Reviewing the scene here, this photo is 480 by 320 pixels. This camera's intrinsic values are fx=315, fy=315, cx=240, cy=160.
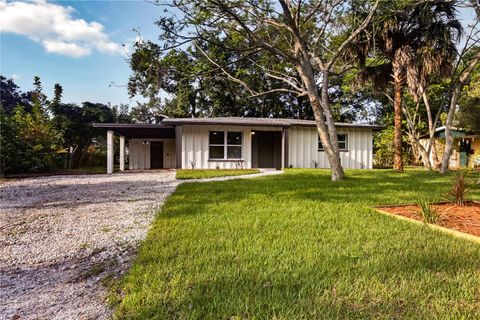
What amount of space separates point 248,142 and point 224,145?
4.23ft

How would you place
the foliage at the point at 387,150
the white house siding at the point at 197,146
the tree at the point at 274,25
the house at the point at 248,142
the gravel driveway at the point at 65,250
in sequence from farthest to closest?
1. the foliage at the point at 387,150
2. the white house siding at the point at 197,146
3. the house at the point at 248,142
4. the tree at the point at 274,25
5. the gravel driveway at the point at 65,250

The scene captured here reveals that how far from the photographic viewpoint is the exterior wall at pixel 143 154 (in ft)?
66.4

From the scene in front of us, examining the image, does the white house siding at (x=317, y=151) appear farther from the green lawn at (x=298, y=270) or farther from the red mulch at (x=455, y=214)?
the green lawn at (x=298, y=270)

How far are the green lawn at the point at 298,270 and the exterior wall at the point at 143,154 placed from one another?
53.7 ft

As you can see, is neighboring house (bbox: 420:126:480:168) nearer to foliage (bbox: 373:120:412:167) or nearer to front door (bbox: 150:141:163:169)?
foliage (bbox: 373:120:412:167)

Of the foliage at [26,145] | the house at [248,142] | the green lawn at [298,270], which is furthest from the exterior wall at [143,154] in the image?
the green lawn at [298,270]

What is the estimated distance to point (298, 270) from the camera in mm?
2672

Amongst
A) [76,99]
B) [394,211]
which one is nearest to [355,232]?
[394,211]

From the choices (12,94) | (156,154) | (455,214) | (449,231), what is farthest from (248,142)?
(12,94)

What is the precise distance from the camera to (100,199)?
7039 mm

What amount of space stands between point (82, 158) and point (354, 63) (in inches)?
717

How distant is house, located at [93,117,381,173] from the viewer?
1575 cm

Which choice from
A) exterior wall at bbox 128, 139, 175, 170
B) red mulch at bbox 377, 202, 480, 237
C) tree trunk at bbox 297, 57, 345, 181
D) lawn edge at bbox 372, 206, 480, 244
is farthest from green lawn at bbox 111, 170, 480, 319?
exterior wall at bbox 128, 139, 175, 170

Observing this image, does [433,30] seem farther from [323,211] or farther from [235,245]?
[235,245]
